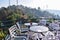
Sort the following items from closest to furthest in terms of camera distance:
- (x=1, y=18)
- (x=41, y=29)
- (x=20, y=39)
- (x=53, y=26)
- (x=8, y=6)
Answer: (x=20, y=39), (x=41, y=29), (x=53, y=26), (x=1, y=18), (x=8, y=6)

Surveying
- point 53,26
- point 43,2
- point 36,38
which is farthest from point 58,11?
point 36,38

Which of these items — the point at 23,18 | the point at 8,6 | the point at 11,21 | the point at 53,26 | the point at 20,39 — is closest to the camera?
the point at 20,39

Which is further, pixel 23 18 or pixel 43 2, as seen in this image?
pixel 43 2

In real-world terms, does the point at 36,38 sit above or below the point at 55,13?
above

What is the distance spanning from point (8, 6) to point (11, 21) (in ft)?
11.7

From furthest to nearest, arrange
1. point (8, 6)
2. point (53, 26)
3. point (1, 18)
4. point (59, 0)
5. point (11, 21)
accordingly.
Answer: point (59, 0)
point (8, 6)
point (1, 18)
point (11, 21)
point (53, 26)

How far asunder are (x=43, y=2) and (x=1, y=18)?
370 centimetres

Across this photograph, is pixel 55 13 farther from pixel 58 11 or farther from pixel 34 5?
pixel 34 5

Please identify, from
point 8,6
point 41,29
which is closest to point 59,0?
point 8,6

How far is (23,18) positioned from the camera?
898cm

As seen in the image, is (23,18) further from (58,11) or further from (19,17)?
(58,11)

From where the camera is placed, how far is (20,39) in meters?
5.40

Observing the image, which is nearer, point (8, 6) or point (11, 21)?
point (11, 21)

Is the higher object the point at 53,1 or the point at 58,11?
the point at 53,1
